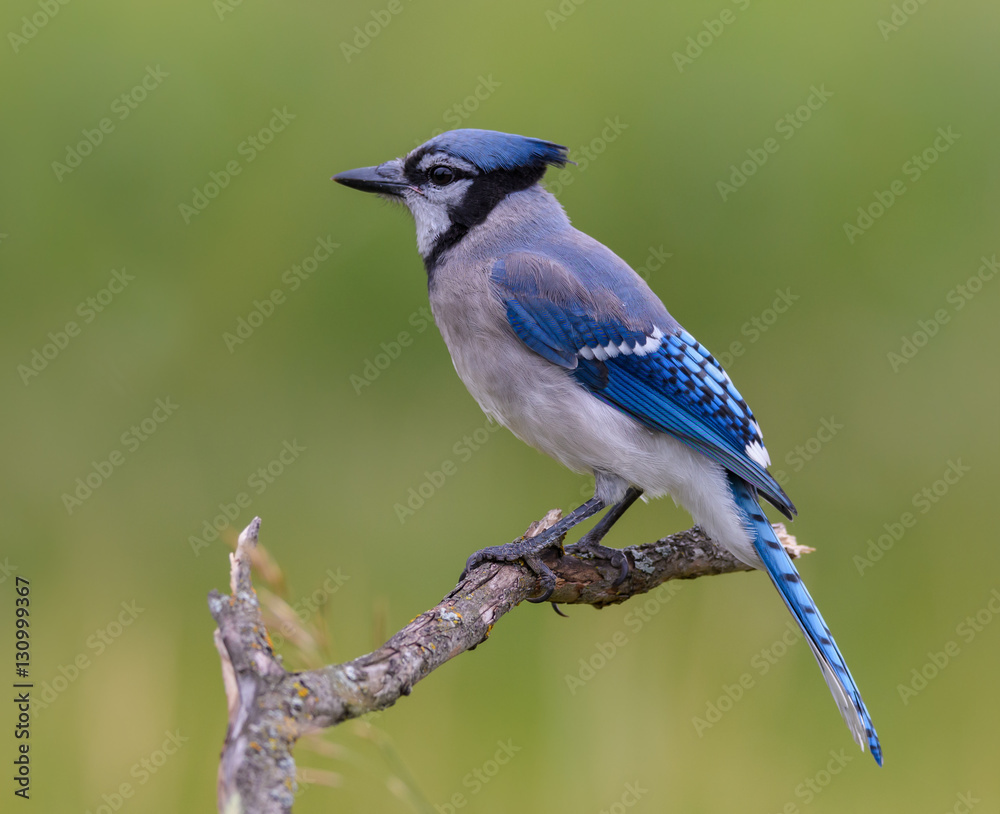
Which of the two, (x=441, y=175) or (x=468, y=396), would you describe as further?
(x=468, y=396)

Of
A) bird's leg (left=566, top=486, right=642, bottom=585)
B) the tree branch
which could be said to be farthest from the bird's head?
the tree branch

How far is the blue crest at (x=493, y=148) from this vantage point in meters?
3.21

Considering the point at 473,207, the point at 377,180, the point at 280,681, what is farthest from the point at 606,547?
the point at 280,681

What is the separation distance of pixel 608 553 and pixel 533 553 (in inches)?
12.7

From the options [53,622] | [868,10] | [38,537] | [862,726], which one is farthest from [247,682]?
[868,10]

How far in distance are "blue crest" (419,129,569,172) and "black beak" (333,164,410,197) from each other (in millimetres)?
137

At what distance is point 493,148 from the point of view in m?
3.21

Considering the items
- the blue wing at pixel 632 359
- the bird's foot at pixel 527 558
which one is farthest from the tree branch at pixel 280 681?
the blue wing at pixel 632 359

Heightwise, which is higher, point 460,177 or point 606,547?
point 460,177

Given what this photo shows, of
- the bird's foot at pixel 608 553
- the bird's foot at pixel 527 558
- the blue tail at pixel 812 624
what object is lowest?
the bird's foot at pixel 527 558

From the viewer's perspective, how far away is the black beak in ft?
10.9

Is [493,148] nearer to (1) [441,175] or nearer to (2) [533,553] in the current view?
(1) [441,175]

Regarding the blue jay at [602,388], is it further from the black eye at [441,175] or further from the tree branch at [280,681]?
the tree branch at [280,681]

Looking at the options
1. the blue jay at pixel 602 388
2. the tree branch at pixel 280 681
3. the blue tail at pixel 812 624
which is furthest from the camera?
the blue jay at pixel 602 388
